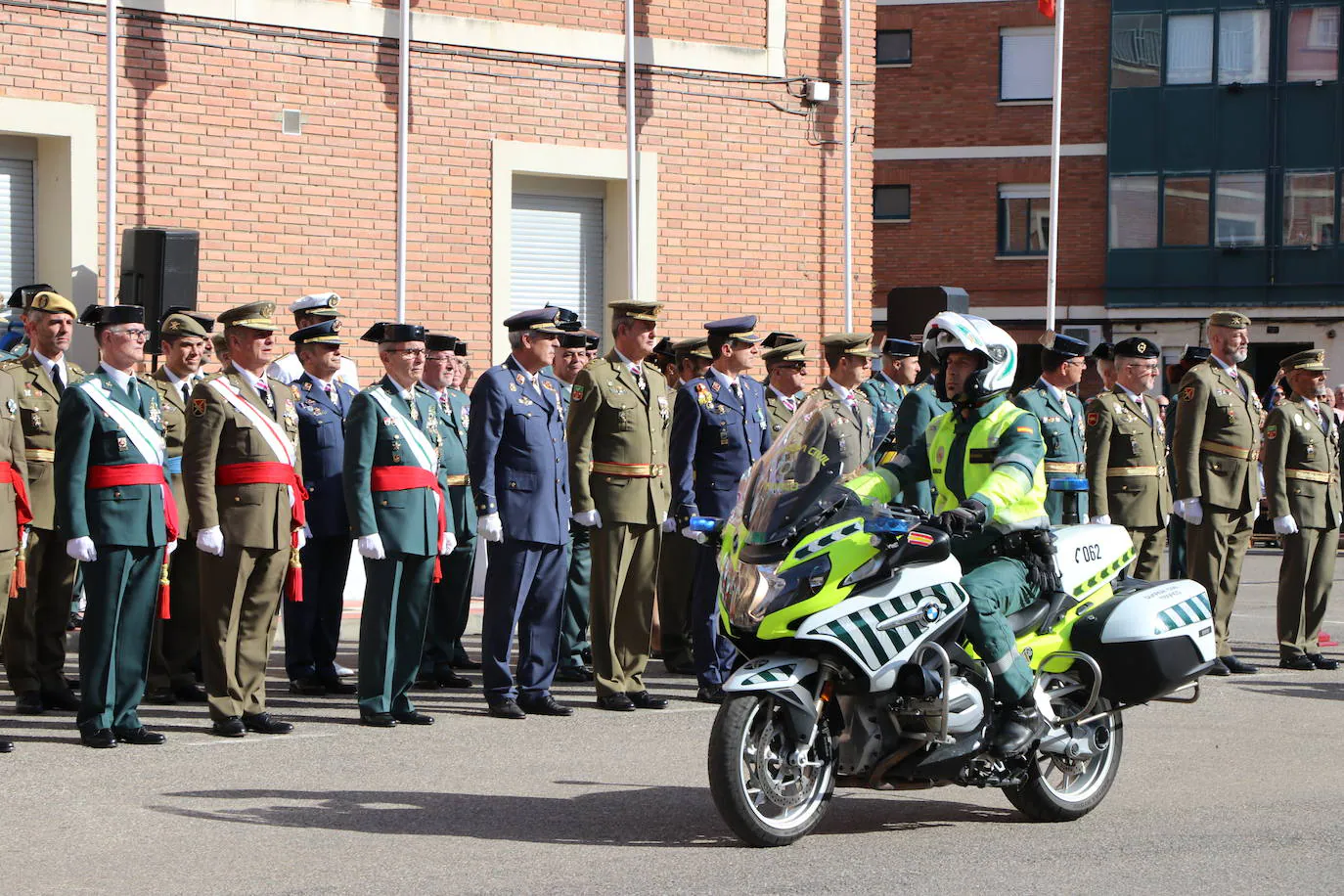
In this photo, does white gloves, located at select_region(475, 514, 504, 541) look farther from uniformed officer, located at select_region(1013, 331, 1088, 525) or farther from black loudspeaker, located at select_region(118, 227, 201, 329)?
black loudspeaker, located at select_region(118, 227, 201, 329)

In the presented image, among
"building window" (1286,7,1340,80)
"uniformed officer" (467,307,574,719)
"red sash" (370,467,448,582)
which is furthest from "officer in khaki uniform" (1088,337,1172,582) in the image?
"building window" (1286,7,1340,80)

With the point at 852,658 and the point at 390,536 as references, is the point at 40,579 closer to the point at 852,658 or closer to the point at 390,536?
the point at 390,536

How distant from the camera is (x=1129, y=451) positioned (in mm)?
12234

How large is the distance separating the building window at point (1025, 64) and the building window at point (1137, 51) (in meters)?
1.25

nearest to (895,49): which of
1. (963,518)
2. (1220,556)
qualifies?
(1220,556)

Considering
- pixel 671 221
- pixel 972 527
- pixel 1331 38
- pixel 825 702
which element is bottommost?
pixel 825 702

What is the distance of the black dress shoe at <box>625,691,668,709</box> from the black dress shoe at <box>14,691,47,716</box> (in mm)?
2970

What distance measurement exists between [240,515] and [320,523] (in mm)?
1832

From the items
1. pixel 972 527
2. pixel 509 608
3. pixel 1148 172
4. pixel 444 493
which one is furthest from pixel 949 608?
pixel 1148 172

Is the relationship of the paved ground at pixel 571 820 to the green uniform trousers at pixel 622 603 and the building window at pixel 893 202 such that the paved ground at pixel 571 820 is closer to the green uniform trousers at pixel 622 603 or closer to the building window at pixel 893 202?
the green uniform trousers at pixel 622 603

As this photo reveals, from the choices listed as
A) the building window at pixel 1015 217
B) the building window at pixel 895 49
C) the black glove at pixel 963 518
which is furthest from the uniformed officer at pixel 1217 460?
the building window at pixel 895 49

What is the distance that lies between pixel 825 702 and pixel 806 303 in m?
Result: 12.2

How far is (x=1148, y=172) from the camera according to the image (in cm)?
3784

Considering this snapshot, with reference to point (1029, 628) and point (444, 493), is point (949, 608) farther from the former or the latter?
point (444, 493)
